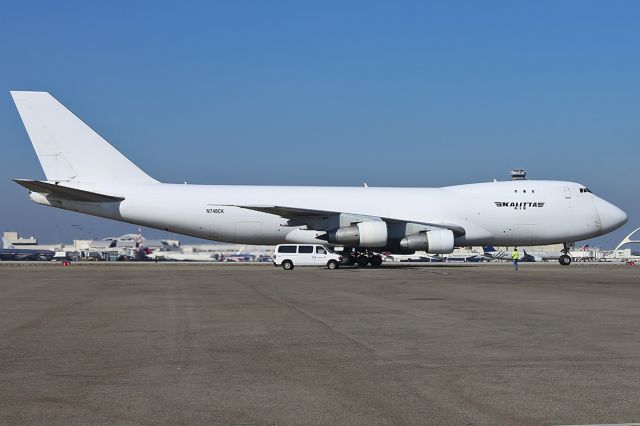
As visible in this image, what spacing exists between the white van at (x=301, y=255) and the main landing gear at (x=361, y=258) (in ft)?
3.26

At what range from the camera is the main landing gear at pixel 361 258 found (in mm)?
44781

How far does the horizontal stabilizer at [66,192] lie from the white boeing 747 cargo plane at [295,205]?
0.07 meters

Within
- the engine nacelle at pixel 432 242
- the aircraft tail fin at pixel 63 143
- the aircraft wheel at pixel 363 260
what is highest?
the aircraft tail fin at pixel 63 143

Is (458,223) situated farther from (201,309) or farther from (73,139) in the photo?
(201,309)

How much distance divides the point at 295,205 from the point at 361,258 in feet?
16.5

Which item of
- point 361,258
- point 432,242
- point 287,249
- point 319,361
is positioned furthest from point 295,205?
point 319,361

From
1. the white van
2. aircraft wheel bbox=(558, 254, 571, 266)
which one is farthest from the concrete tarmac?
aircraft wheel bbox=(558, 254, 571, 266)

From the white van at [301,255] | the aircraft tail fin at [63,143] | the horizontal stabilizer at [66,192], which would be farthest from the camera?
the white van at [301,255]

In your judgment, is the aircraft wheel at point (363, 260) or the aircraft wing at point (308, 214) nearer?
the aircraft wing at point (308, 214)

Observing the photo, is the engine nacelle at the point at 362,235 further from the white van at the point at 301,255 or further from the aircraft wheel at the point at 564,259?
the aircraft wheel at the point at 564,259

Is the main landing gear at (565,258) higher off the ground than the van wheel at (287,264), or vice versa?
the main landing gear at (565,258)

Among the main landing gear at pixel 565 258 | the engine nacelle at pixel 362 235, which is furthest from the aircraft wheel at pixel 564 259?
the engine nacelle at pixel 362 235

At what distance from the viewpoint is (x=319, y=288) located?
83.8 ft

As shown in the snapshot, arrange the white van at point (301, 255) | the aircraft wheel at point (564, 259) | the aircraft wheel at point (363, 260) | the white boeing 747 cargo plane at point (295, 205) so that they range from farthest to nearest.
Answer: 1. the aircraft wheel at point (564, 259)
2. the aircraft wheel at point (363, 260)
3. the white van at point (301, 255)
4. the white boeing 747 cargo plane at point (295, 205)
